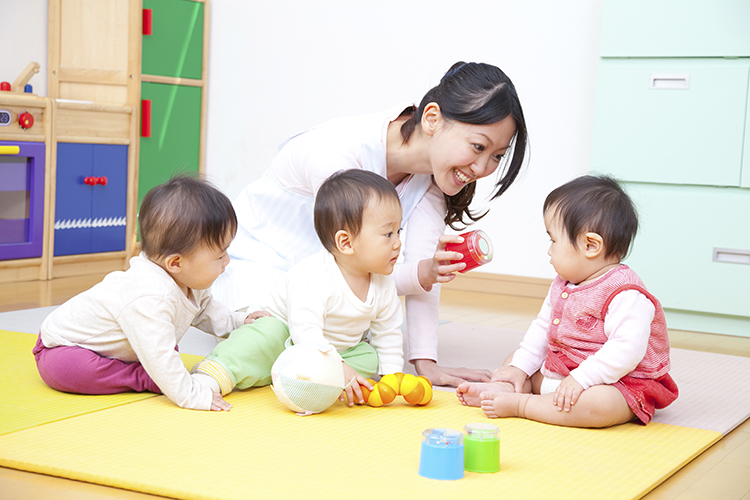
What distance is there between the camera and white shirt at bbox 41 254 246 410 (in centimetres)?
118

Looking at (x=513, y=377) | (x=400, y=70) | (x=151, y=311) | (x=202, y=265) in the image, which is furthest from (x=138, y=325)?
(x=400, y=70)

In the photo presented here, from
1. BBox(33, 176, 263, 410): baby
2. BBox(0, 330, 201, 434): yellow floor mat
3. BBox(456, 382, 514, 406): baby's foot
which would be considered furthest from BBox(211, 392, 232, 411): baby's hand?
BBox(456, 382, 514, 406): baby's foot

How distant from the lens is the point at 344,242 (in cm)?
130

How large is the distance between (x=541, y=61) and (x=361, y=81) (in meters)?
0.67

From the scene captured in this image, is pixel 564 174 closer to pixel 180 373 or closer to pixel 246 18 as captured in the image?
pixel 246 18

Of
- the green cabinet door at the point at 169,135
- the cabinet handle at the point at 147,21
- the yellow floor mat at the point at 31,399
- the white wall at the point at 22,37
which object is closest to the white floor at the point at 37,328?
the yellow floor mat at the point at 31,399

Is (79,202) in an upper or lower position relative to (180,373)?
upper

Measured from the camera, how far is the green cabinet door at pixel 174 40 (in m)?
3.03

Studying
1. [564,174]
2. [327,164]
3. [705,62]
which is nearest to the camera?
[327,164]

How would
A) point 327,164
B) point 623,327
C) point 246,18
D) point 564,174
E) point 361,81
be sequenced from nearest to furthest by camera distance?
point 623,327
point 327,164
point 564,174
point 361,81
point 246,18

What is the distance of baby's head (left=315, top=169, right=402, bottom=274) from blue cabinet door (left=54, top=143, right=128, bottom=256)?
5.23 ft

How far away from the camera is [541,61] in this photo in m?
2.66

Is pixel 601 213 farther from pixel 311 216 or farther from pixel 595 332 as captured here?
pixel 311 216

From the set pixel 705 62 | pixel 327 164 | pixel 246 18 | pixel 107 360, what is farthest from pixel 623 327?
pixel 246 18
